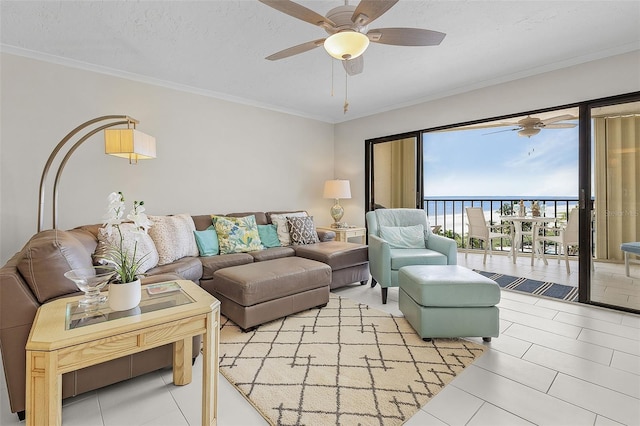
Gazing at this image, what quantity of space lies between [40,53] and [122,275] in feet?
9.63

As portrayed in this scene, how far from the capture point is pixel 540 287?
369cm

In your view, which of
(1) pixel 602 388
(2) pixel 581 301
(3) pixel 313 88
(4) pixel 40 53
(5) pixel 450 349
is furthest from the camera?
(3) pixel 313 88

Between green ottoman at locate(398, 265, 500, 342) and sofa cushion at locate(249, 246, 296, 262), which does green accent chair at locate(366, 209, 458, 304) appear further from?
sofa cushion at locate(249, 246, 296, 262)

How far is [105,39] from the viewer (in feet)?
8.74

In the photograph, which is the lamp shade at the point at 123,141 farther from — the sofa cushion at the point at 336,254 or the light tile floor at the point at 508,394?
the sofa cushion at the point at 336,254

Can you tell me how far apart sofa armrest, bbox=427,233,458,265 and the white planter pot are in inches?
114

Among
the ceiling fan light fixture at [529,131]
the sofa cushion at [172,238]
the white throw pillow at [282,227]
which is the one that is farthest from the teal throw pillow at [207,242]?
the ceiling fan light fixture at [529,131]

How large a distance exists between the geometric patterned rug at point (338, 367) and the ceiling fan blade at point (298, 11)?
214 cm

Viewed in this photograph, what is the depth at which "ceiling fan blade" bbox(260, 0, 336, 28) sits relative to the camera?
167cm

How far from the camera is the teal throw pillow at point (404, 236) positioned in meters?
3.63

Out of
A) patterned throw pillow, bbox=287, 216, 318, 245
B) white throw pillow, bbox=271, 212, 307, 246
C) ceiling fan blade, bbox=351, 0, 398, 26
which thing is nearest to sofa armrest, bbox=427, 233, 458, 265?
patterned throw pillow, bbox=287, 216, 318, 245

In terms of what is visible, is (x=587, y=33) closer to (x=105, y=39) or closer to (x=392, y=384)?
(x=392, y=384)

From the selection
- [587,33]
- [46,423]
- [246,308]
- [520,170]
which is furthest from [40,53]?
[520,170]

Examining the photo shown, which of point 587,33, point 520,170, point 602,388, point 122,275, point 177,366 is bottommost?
point 602,388
